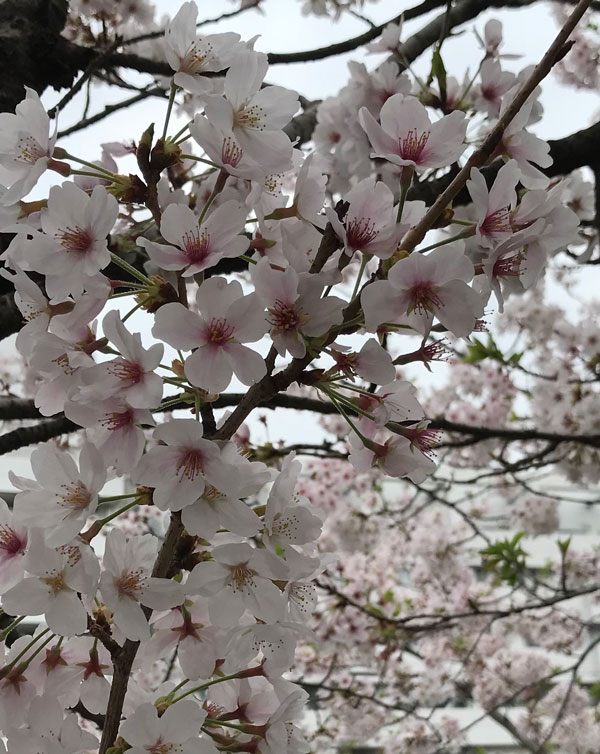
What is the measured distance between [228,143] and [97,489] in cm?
33

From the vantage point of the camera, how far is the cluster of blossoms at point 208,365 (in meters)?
0.57

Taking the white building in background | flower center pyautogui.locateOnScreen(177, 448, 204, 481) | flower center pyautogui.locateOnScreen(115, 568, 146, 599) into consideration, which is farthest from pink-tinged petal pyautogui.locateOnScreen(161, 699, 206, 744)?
the white building in background

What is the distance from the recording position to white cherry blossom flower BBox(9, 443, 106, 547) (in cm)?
58

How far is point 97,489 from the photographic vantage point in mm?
584

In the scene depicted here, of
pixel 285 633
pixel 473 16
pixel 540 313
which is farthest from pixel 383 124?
pixel 540 313

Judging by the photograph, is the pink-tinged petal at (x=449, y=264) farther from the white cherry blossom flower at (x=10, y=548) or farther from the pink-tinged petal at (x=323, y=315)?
the white cherry blossom flower at (x=10, y=548)

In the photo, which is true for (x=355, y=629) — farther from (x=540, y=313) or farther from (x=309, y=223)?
(x=309, y=223)

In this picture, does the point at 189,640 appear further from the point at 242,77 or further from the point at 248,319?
the point at 242,77

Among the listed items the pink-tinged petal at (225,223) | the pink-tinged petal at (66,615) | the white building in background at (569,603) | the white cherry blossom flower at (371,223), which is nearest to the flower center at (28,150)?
the pink-tinged petal at (225,223)

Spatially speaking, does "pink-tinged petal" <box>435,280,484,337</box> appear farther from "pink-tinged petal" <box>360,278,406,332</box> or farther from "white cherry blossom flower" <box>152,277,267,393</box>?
"white cherry blossom flower" <box>152,277,267,393</box>

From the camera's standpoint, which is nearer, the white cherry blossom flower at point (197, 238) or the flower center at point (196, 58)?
the white cherry blossom flower at point (197, 238)

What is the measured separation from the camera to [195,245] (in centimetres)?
58

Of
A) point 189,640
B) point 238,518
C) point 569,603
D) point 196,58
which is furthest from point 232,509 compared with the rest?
point 569,603

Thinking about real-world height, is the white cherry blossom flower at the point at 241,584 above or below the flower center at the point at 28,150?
below
